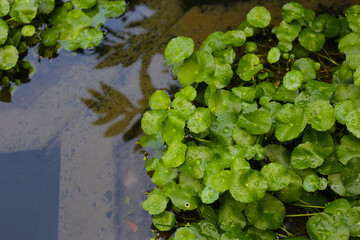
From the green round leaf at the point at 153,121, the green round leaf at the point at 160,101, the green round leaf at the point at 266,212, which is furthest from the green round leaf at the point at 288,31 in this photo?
the green round leaf at the point at 266,212

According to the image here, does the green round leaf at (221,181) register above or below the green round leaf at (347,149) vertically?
above

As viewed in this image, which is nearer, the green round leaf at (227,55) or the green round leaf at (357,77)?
the green round leaf at (357,77)

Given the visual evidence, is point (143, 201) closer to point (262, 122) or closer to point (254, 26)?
point (262, 122)

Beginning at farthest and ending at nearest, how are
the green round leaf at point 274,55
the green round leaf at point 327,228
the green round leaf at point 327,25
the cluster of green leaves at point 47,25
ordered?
the cluster of green leaves at point 47,25 < the green round leaf at point 327,25 < the green round leaf at point 274,55 < the green round leaf at point 327,228

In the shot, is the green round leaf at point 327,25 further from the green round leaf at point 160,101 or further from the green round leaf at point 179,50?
the green round leaf at point 160,101

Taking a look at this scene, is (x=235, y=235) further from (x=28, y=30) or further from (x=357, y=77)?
(x=28, y=30)

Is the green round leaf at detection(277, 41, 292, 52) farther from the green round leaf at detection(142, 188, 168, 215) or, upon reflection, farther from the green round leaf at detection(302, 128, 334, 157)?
the green round leaf at detection(142, 188, 168, 215)

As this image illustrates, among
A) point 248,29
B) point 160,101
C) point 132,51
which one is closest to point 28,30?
point 132,51
